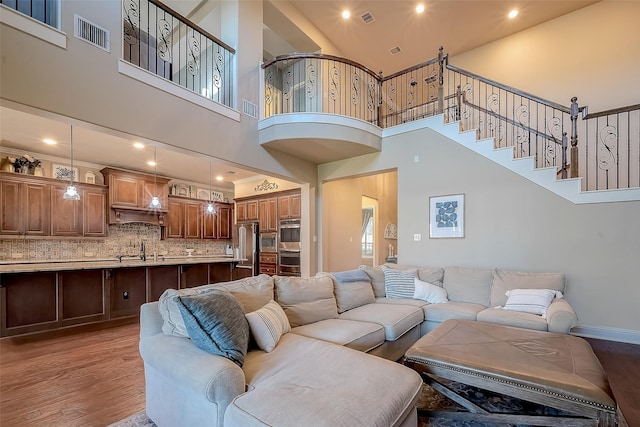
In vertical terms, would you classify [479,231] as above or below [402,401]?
above

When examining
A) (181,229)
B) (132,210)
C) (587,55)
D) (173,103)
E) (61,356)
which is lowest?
(61,356)

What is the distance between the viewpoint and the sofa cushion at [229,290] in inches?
73.5

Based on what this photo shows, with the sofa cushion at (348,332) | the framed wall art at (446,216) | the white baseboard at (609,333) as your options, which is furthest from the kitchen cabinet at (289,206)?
the white baseboard at (609,333)

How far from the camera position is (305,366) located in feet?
5.56

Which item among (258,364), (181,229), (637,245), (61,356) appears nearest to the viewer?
(258,364)

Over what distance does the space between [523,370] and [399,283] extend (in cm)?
224

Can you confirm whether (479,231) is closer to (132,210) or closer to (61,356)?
(61,356)

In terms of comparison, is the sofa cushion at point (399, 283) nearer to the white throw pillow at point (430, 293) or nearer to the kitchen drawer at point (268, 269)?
the white throw pillow at point (430, 293)

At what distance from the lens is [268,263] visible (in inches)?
274

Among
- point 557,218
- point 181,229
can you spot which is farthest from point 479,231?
point 181,229

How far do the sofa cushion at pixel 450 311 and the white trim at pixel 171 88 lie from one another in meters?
3.81

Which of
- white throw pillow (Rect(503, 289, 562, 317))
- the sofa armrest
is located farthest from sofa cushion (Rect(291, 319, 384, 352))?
white throw pillow (Rect(503, 289, 562, 317))

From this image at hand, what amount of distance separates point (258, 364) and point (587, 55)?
23.3ft

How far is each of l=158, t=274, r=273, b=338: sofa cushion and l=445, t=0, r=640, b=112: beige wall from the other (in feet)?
20.6
